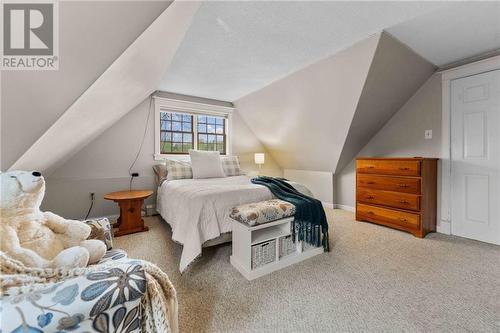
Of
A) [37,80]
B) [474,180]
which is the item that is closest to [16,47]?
[37,80]

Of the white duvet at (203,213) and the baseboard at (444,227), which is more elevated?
the white duvet at (203,213)

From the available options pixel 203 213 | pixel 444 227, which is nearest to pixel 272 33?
pixel 203 213

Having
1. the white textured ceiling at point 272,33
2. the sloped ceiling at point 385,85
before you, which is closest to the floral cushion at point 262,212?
the white textured ceiling at point 272,33

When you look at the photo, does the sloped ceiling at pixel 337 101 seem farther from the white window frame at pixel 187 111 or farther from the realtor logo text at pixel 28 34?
the realtor logo text at pixel 28 34

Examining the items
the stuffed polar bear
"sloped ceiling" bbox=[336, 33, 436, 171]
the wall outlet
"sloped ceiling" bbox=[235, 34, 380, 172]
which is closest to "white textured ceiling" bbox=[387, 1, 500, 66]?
"sloped ceiling" bbox=[336, 33, 436, 171]

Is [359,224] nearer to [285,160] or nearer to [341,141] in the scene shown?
[341,141]

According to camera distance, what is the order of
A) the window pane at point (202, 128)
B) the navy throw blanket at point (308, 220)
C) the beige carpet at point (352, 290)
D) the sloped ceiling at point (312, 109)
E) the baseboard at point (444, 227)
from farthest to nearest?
the window pane at point (202, 128) → the baseboard at point (444, 227) → the sloped ceiling at point (312, 109) → the navy throw blanket at point (308, 220) → the beige carpet at point (352, 290)

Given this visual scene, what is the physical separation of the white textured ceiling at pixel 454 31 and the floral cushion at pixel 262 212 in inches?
74.2

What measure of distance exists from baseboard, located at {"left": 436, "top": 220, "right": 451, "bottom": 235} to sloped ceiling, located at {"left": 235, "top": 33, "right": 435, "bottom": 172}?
1.47 m

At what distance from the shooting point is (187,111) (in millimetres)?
3785

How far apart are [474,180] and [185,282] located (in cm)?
330

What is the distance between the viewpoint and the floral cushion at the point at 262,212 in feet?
5.64

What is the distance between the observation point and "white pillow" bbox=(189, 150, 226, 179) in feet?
10.4

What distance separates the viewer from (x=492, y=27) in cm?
181
